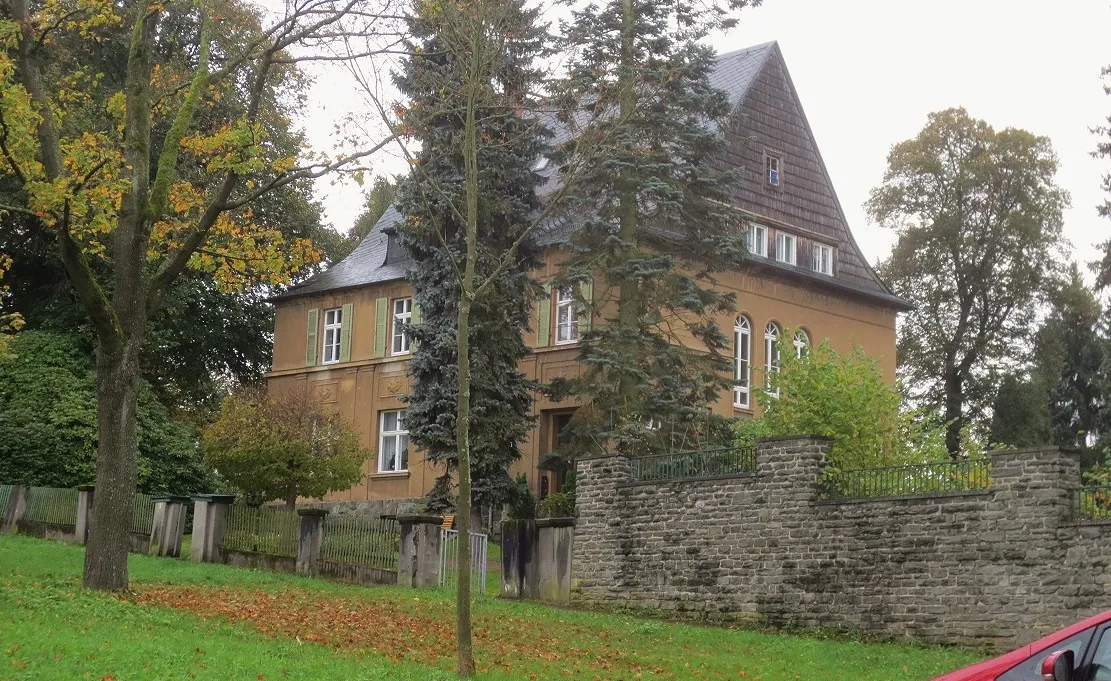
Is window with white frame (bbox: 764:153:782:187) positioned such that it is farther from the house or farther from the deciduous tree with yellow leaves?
the deciduous tree with yellow leaves

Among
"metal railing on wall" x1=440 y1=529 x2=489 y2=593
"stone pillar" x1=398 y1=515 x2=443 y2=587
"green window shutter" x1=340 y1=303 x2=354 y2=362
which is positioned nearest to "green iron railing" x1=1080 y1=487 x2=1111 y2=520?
"metal railing on wall" x1=440 y1=529 x2=489 y2=593

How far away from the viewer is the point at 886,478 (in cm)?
1947

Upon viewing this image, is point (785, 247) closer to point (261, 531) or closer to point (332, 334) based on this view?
point (332, 334)

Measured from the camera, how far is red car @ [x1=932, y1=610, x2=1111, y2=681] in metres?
6.60

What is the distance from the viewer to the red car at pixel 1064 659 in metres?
6.60

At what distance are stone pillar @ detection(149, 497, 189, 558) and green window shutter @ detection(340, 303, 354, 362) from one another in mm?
16209

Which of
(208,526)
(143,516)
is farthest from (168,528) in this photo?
(208,526)

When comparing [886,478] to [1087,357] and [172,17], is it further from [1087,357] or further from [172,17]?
[1087,357]

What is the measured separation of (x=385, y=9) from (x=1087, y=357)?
120ft

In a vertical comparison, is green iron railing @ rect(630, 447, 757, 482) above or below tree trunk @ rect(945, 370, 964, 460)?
below

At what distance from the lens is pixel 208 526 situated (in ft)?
88.2

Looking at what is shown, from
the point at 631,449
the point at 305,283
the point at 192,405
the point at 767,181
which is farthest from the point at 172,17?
the point at 631,449

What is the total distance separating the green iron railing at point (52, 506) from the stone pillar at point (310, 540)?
649 cm

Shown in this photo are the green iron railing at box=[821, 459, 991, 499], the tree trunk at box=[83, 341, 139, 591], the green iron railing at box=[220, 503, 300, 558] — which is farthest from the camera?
the green iron railing at box=[220, 503, 300, 558]
